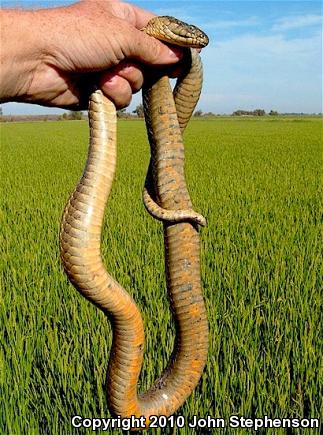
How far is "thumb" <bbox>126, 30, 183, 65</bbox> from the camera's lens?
75.0 inches

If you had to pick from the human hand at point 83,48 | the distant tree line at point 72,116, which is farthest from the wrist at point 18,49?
the distant tree line at point 72,116

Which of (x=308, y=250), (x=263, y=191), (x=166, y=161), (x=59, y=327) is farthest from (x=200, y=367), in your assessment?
(x=263, y=191)

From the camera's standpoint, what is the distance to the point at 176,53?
1959mm

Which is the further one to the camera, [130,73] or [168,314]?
[168,314]

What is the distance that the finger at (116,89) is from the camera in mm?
1916

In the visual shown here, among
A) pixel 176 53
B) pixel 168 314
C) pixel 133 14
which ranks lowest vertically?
pixel 168 314

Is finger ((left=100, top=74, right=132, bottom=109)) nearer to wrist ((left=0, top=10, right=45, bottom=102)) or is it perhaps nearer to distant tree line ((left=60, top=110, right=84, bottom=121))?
wrist ((left=0, top=10, right=45, bottom=102))

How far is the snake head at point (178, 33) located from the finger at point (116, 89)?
182 millimetres

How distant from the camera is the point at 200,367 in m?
1.98

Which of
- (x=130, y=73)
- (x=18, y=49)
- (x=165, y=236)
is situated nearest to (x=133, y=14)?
(x=130, y=73)

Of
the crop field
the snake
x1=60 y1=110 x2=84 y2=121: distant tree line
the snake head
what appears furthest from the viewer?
x1=60 y1=110 x2=84 y2=121: distant tree line

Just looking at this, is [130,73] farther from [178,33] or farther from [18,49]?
[18,49]

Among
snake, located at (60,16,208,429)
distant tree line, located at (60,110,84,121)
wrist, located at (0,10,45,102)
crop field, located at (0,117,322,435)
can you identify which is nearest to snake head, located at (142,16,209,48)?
snake, located at (60,16,208,429)

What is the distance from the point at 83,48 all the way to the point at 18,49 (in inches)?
8.6
